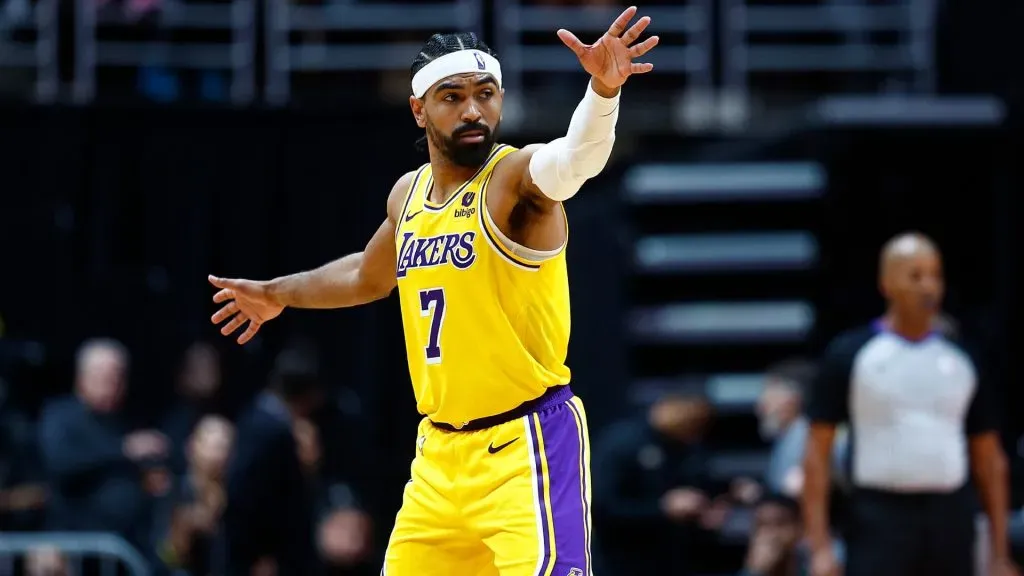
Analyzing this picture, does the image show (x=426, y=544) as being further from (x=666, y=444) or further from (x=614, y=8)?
(x=614, y=8)

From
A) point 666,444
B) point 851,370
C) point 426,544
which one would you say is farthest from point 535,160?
point 666,444

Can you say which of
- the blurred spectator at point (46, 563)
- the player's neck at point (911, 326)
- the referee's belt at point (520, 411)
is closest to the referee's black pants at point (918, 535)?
the player's neck at point (911, 326)

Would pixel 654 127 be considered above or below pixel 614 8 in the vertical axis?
below

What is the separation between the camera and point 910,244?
29.0ft

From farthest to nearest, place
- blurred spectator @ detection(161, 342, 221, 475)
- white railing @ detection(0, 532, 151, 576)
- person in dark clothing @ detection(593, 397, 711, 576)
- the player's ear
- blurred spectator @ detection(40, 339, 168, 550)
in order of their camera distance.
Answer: blurred spectator @ detection(161, 342, 221, 475) → blurred spectator @ detection(40, 339, 168, 550) → person in dark clothing @ detection(593, 397, 711, 576) → white railing @ detection(0, 532, 151, 576) → the player's ear

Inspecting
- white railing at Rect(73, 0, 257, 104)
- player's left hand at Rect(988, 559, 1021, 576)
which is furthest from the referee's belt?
white railing at Rect(73, 0, 257, 104)

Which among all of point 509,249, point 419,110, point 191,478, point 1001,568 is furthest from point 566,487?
point 191,478

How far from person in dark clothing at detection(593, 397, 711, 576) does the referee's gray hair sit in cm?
372

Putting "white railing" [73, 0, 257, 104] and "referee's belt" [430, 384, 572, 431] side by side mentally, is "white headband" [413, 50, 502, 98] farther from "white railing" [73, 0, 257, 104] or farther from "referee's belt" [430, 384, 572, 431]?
"white railing" [73, 0, 257, 104]

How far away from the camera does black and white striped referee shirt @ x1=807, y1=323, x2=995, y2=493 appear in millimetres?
8656

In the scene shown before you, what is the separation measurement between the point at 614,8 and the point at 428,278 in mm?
8910

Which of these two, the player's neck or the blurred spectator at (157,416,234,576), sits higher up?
the player's neck

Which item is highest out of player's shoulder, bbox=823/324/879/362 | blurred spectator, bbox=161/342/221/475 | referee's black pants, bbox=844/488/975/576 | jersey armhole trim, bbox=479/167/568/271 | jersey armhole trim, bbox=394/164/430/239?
→ jersey armhole trim, bbox=394/164/430/239

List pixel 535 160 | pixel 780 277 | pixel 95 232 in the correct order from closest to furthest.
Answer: pixel 535 160, pixel 95 232, pixel 780 277
